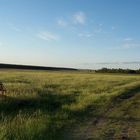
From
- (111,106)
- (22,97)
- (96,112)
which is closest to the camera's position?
(96,112)

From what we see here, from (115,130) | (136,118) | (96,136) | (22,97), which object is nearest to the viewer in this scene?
(96,136)

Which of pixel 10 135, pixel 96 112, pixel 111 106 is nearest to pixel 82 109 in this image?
pixel 96 112

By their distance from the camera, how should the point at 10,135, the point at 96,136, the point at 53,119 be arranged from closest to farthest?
1. the point at 10,135
2. the point at 96,136
3. the point at 53,119

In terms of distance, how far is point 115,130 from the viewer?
442 inches

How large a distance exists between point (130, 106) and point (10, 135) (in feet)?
30.5

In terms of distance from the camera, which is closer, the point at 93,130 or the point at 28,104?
the point at 93,130

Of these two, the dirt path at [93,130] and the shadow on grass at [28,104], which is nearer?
the dirt path at [93,130]

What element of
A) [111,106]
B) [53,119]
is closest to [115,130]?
[53,119]

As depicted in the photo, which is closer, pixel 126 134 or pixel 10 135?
pixel 10 135

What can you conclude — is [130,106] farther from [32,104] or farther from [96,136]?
[96,136]

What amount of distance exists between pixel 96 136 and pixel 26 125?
201cm

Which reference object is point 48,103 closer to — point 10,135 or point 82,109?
point 82,109

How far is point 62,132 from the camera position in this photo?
10.8m

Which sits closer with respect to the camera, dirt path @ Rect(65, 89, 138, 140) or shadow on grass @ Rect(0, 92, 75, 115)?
dirt path @ Rect(65, 89, 138, 140)
